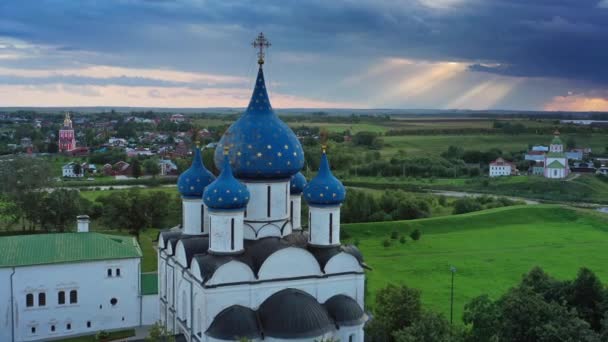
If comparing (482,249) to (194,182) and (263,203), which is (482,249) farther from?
(194,182)

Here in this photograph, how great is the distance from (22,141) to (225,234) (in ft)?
254

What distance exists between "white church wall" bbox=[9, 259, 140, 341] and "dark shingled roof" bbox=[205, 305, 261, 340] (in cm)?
659

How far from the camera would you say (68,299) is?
1809cm

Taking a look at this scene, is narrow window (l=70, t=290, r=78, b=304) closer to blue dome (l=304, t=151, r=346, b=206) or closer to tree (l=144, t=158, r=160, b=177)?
blue dome (l=304, t=151, r=346, b=206)

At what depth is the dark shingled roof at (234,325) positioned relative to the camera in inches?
510

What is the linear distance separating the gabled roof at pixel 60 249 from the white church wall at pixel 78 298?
0.19m

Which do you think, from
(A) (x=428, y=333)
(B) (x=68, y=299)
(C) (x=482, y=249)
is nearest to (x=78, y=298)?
(B) (x=68, y=299)

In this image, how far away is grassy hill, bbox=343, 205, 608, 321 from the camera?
24.8m

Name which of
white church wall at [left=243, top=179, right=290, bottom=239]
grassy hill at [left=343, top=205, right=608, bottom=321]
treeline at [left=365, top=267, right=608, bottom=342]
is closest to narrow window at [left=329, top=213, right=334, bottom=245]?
white church wall at [left=243, top=179, right=290, bottom=239]

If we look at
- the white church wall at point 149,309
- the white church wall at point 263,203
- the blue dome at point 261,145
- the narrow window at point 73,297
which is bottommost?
the white church wall at point 149,309

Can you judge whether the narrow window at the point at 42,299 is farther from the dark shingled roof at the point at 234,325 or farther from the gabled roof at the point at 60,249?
the dark shingled roof at the point at 234,325

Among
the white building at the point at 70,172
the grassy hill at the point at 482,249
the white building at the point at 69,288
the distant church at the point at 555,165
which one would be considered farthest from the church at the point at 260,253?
the distant church at the point at 555,165

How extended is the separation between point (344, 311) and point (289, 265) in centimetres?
169

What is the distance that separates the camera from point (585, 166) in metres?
69.2
